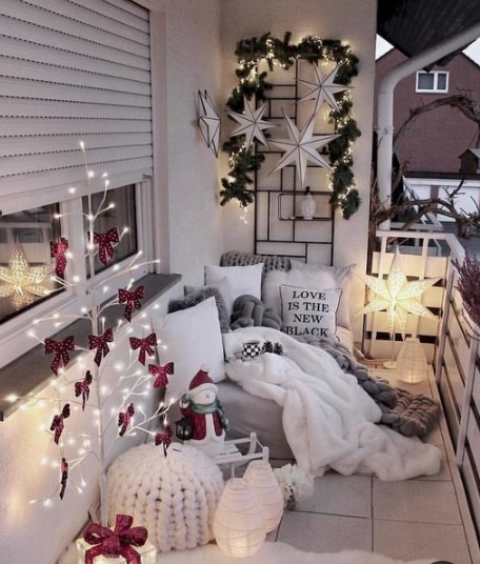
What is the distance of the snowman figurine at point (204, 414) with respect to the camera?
271 centimetres

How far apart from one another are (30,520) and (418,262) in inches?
120

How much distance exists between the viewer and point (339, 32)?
4.09m

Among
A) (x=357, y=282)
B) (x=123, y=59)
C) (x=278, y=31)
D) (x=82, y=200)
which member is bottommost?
(x=357, y=282)

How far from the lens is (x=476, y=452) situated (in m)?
2.60

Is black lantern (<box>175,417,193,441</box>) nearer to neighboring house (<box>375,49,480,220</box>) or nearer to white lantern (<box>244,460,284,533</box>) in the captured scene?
white lantern (<box>244,460,284,533</box>)

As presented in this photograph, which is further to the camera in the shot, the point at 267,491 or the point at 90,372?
the point at 267,491

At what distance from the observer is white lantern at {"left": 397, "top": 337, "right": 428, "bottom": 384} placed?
3909 millimetres

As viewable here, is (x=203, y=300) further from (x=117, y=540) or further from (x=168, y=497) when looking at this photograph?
(x=117, y=540)

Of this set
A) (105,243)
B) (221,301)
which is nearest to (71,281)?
(105,243)

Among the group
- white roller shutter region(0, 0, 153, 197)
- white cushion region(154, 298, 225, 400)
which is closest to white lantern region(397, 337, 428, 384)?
white cushion region(154, 298, 225, 400)

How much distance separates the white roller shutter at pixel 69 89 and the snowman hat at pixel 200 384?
0.91m

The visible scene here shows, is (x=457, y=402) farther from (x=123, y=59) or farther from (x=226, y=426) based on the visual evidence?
(x=123, y=59)

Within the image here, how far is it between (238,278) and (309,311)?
1.60ft

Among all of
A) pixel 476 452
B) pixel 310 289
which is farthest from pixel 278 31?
pixel 476 452
